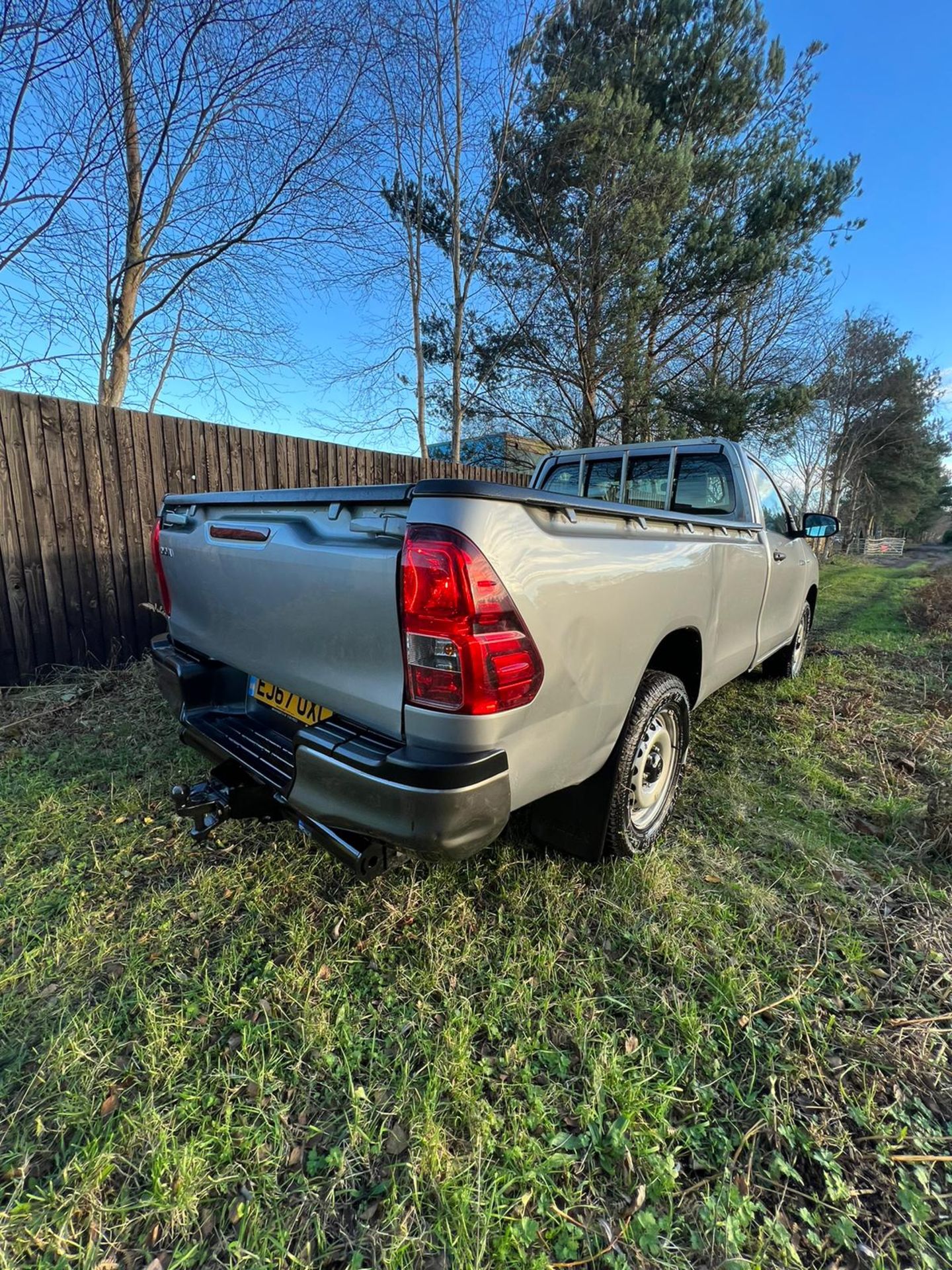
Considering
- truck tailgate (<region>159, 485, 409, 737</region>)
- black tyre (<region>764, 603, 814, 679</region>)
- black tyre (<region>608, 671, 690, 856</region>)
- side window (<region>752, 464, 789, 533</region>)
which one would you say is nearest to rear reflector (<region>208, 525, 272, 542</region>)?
truck tailgate (<region>159, 485, 409, 737</region>)

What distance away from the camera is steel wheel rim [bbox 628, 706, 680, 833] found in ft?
8.09

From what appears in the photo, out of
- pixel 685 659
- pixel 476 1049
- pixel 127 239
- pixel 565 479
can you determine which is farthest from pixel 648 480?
pixel 127 239

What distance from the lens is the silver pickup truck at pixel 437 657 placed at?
4.89ft

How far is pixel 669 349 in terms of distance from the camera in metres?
13.0

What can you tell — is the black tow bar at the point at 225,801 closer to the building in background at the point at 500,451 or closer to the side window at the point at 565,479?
the side window at the point at 565,479

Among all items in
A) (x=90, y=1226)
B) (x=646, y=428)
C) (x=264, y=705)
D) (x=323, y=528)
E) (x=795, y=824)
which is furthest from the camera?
(x=646, y=428)

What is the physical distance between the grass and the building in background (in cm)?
1223

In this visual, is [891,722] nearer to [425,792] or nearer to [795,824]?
[795,824]

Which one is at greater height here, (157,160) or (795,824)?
(157,160)

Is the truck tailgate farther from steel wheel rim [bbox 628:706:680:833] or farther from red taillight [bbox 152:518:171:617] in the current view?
steel wheel rim [bbox 628:706:680:833]

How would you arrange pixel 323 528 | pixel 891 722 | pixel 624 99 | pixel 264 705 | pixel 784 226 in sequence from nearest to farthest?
pixel 323 528 → pixel 264 705 → pixel 891 722 → pixel 624 99 → pixel 784 226

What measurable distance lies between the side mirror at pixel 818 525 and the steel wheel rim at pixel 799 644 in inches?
43.8

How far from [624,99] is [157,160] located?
8150 millimetres

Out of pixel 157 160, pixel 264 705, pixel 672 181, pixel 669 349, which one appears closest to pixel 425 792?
pixel 264 705
